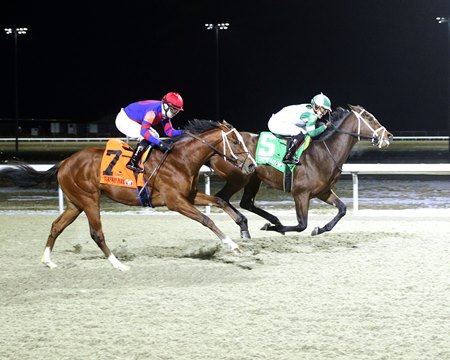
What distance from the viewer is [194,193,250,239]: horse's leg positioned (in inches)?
311

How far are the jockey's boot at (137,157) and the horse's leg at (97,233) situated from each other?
497mm

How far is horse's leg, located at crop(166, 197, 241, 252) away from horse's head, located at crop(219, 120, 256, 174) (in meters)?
0.62

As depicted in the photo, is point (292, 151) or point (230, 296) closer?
point (230, 296)

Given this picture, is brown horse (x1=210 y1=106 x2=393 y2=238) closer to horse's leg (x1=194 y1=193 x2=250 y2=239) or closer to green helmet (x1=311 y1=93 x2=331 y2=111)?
horse's leg (x1=194 y1=193 x2=250 y2=239)

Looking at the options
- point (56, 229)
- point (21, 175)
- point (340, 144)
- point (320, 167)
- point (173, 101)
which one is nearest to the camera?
Answer: point (173, 101)

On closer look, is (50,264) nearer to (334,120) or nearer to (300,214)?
(300,214)

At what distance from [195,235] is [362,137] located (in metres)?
2.45

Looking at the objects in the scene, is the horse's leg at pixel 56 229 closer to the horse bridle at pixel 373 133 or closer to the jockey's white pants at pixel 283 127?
the jockey's white pants at pixel 283 127

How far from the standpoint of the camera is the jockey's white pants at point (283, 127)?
8.93 metres

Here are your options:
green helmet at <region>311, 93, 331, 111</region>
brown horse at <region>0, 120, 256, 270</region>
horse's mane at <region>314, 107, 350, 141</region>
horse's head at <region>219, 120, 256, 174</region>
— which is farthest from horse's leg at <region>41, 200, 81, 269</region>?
horse's mane at <region>314, 107, 350, 141</region>

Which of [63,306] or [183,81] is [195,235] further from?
[183,81]

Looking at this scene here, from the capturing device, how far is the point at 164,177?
24.7 feet

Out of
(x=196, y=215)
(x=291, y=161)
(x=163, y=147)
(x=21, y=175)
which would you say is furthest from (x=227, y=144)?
(x=21, y=175)

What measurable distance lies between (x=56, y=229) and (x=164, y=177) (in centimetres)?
121
